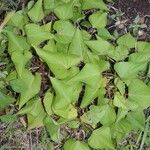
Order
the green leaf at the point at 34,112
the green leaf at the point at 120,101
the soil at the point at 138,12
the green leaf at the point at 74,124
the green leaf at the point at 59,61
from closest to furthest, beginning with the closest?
the green leaf at the point at 59,61
the green leaf at the point at 120,101
the green leaf at the point at 34,112
the green leaf at the point at 74,124
the soil at the point at 138,12

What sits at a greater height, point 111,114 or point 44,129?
point 111,114

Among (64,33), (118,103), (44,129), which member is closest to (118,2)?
(64,33)

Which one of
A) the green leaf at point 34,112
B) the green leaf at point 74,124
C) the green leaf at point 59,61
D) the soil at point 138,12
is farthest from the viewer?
the soil at point 138,12

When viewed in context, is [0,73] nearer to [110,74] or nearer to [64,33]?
[64,33]

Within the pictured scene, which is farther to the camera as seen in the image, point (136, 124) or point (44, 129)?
point (44, 129)

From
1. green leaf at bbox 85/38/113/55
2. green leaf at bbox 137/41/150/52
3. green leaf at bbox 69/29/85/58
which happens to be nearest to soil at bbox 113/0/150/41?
green leaf at bbox 137/41/150/52

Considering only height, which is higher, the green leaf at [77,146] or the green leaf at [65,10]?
the green leaf at [65,10]

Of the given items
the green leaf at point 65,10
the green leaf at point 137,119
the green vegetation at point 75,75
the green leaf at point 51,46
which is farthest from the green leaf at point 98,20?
the green leaf at point 137,119

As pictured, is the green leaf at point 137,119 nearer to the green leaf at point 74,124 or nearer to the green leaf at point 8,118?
the green leaf at point 74,124

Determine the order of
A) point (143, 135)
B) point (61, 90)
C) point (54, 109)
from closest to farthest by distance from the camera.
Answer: point (61, 90), point (54, 109), point (143, 135)
